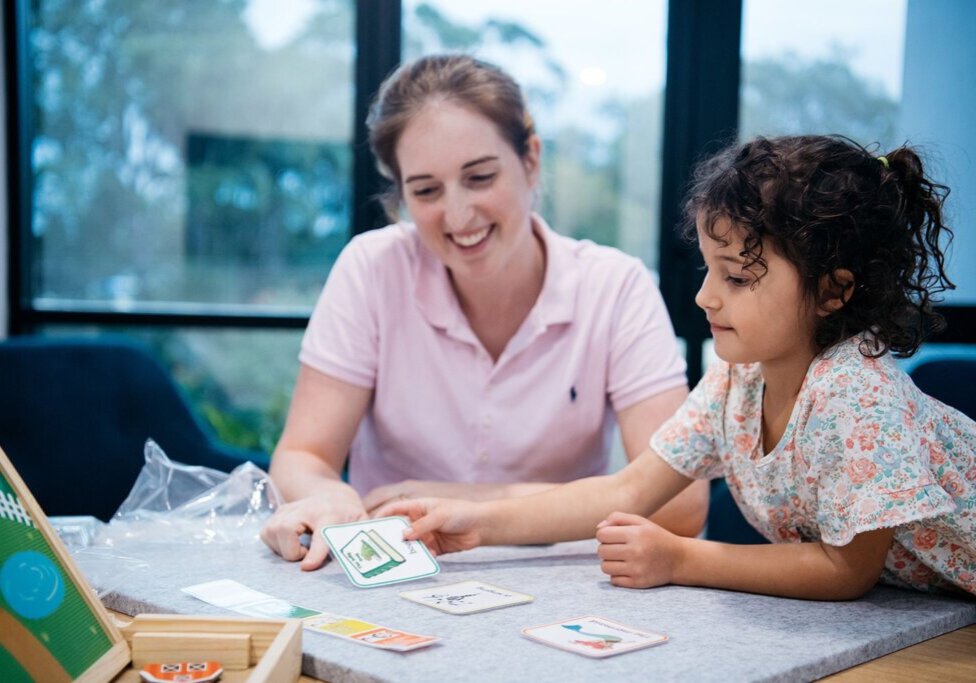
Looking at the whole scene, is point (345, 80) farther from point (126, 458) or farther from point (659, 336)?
point (659, 336)

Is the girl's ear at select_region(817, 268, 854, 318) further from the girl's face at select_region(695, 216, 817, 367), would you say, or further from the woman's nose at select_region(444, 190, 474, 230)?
the woman's nose at select_region(444, 190, 474, 230)

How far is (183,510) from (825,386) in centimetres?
102

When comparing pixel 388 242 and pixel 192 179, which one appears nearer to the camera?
pixel 388 242

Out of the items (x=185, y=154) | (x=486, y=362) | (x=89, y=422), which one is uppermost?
(x=185, y=154)

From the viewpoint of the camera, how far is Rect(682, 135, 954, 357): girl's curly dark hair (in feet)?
4.25

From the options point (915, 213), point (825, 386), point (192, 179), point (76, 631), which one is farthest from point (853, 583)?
point (192, 179)

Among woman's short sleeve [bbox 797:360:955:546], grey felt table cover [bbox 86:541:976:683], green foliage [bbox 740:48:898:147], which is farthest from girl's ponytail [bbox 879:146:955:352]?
green foliage [bbox 740:48:898:147]

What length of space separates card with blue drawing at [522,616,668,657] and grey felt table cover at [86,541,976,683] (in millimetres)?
10

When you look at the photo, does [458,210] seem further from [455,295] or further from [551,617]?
[551,617]

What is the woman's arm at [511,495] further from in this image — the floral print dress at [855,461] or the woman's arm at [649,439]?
the floral print dress at [855,461]

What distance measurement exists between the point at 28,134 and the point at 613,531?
280cm

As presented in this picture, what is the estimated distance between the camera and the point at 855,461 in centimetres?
123

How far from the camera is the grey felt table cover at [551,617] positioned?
39.7 inches

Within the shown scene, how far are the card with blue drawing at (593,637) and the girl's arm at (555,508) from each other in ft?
1.27
